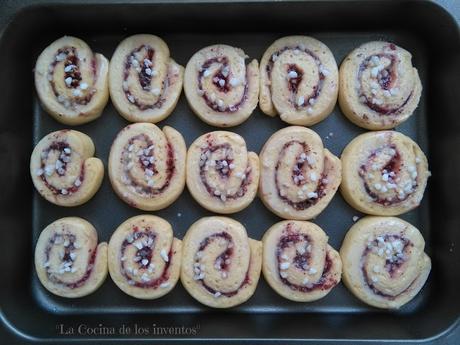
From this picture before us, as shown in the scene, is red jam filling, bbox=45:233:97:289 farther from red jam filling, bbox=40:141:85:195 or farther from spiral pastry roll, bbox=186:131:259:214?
spiral pastry roll, bbox=186:131:259:214

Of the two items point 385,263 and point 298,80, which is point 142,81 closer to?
point 298,80

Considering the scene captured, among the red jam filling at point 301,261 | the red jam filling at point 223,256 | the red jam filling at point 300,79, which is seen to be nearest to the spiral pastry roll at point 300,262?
the red jam filling at point 301,261

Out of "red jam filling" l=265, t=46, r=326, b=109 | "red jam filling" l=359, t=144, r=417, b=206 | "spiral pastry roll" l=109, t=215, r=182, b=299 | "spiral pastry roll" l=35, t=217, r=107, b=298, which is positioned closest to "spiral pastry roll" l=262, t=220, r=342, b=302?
"red jam filling" l=359, t=144, r=417, b=206

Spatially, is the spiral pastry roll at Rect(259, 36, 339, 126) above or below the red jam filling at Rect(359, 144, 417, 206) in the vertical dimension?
above

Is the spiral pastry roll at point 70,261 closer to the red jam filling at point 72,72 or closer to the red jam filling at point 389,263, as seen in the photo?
the red jam filling at point 72,72

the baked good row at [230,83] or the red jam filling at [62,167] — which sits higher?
the baked good row at [230,83]

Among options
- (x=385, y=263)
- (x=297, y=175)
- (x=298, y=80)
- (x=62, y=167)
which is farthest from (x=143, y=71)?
(x=385, y=263)
